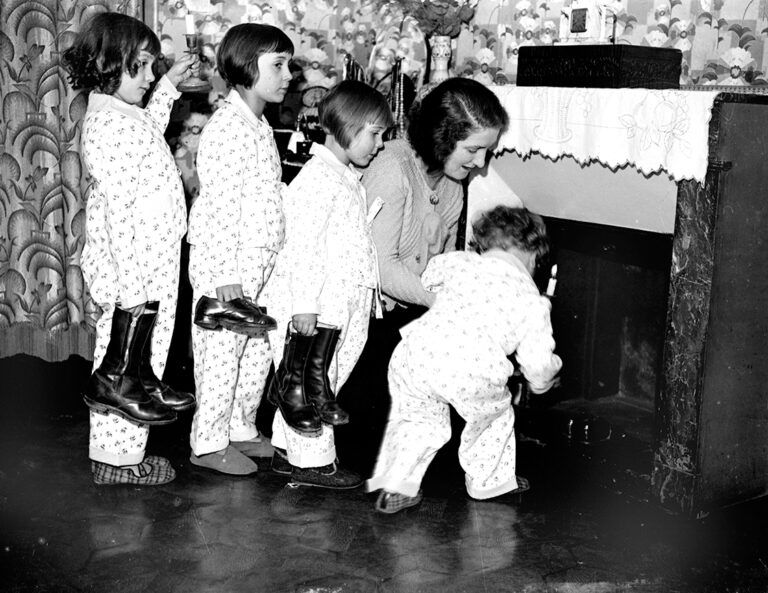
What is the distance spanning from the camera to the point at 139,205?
2865mm

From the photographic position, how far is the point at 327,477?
9.97 feet

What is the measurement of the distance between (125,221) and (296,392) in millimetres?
695

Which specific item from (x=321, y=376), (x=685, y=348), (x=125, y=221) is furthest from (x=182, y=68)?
(x=685, y=348)

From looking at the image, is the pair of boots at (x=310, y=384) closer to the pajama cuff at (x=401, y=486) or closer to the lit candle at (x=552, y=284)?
the pajama cuff at (x=401, y=486)

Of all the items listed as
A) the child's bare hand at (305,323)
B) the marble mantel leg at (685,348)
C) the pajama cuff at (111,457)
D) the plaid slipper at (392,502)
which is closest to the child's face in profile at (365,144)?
the child's bare hand at (305,323)

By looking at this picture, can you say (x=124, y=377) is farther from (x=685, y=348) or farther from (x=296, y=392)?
(x=685, y=348)

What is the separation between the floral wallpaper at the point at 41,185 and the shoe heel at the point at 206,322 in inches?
55.5

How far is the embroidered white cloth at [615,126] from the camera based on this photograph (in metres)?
2.69

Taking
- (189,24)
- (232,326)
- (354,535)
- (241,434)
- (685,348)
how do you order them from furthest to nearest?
(189,24), (241,434), (232,326), (685,348), (354,535)

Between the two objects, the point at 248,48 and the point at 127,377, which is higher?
the point at 248,48

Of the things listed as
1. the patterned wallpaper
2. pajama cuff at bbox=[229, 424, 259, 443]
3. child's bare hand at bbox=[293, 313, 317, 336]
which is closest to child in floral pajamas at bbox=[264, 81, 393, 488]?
child's bare hand at bbox=[293, 313, 317, 336]

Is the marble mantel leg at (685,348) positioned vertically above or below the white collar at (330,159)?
below

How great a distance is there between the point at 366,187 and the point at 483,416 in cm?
82

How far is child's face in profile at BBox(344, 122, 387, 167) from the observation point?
2.97 m
